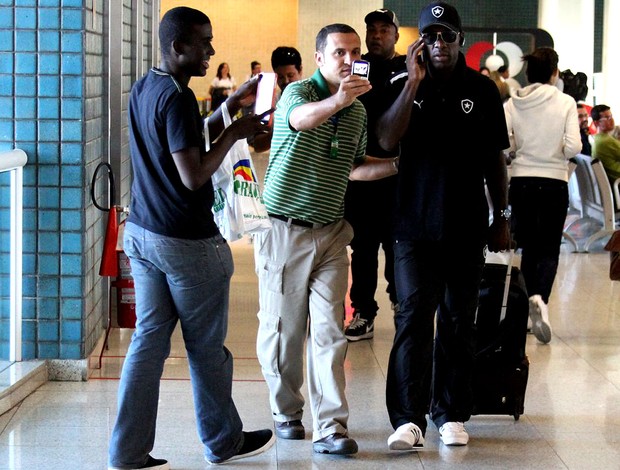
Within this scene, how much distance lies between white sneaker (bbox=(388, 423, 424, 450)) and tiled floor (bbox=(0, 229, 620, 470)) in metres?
0.05

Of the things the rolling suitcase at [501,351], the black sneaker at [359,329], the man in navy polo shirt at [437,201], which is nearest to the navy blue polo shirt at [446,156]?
the man in navy polo shirt at [437,201]

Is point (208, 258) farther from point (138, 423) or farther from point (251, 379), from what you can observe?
point (251, 379)

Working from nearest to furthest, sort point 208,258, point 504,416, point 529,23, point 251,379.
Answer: point 208,258
point 504,416
point 251,379
point 529,23

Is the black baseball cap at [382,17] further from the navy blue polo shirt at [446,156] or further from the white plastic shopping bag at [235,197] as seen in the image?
the white plastic shopping bag at [235,197]

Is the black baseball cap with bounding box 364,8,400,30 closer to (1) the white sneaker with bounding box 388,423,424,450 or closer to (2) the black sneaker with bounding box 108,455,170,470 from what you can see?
(1) the white sneaker with bounding box 388,423,424,450

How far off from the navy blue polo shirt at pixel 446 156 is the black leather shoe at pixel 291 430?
2.85ft

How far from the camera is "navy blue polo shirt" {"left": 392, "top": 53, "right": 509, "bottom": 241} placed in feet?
12.9

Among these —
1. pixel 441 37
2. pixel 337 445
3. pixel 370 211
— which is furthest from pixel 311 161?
pixel 370 211

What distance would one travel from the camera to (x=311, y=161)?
3.88 metres

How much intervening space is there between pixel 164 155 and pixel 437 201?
3.70 feet

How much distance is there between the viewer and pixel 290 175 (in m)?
3.90

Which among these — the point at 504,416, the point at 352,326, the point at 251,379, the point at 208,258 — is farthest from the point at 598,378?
the point at 208,258

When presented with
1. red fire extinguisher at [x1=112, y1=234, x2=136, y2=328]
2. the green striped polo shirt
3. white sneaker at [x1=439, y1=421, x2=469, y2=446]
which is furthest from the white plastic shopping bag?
red fire extinguisher at [x1=112, y1=234, x2=136, y2=328]

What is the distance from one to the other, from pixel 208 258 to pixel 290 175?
56 centimetres
